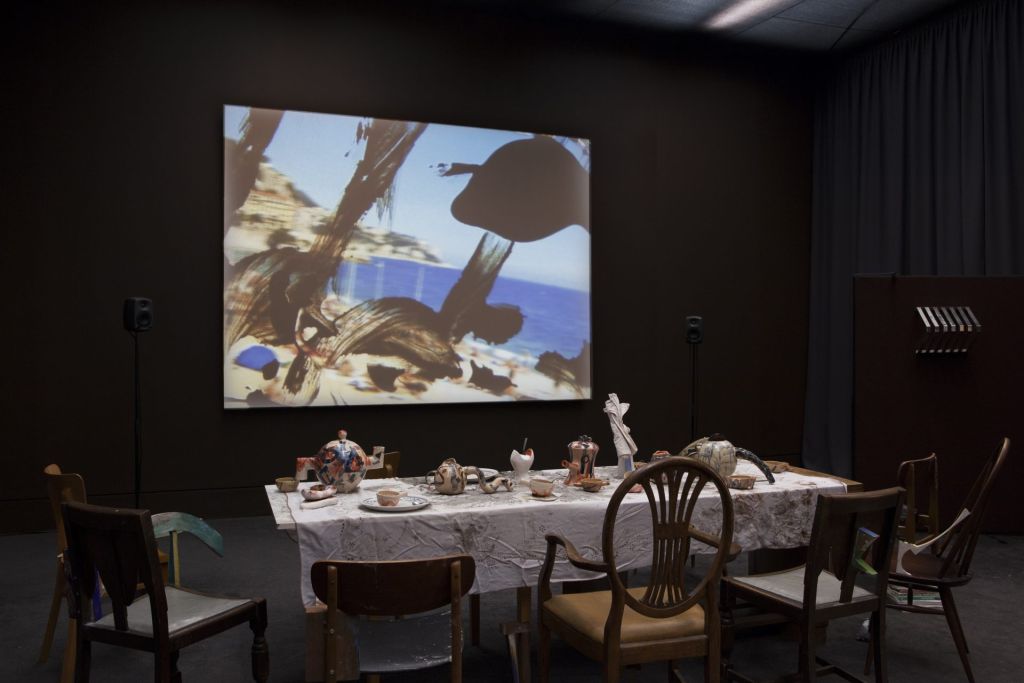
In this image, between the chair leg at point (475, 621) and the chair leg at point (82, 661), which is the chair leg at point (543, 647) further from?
the chair leg at point (82, 661)

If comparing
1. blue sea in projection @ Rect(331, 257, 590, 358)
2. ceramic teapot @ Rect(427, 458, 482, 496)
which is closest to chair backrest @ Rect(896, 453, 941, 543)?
ceramic teapot @ Rect(427, 458, 482, 496)

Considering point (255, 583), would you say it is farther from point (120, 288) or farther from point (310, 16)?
point (310, 16)

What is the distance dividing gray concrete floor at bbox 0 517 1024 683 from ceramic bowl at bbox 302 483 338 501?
686mm

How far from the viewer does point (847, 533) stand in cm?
249

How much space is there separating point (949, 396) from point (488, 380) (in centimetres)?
302

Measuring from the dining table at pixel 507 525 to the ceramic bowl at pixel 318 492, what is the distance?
0.12 ft

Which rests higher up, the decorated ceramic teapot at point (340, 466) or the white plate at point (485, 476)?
the decorated ceramic teapot at point (340, 466)

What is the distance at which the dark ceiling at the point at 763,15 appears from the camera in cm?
596

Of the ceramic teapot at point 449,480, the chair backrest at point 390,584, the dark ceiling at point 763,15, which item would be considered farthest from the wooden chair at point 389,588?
the dark ceiling at point 763,15

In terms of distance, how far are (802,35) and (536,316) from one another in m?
3.12

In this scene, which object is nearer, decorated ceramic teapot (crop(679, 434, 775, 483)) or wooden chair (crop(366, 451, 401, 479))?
Result: decorated ceramic teapot (crop(679, 434, 775, 483))

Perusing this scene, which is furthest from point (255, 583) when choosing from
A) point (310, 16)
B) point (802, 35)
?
point (802, 35)

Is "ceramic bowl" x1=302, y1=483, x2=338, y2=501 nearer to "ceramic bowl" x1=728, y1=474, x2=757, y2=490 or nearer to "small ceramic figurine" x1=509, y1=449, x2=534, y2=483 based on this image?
"small ceramic figurine" x1=509, y1=449, x2=534, y2=483

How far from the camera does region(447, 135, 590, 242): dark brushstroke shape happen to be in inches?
236
